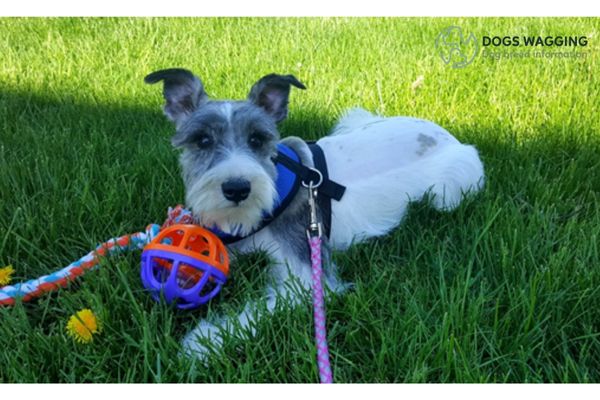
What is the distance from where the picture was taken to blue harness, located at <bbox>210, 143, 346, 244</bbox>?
3020 mm

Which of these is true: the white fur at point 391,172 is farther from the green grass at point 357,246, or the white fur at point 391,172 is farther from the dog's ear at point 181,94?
the dog's ear at point 181,94

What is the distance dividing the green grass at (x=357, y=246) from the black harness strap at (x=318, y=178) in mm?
337

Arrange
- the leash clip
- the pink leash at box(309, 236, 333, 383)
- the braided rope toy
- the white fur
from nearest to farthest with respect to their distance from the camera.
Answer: the pink leash at box(309, 236, 333, 383)
the braided rope toy
the leash clip
the white fur

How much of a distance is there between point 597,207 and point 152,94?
4099mm

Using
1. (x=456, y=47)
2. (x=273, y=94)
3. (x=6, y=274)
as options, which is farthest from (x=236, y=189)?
(x=456, y=47)

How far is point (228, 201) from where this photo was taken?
8.69ft

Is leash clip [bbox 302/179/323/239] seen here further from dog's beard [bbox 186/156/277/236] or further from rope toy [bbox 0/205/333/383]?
dog's beard [bbox 186/156/277/236]

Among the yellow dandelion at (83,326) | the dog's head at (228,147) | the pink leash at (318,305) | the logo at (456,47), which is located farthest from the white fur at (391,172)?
the logo at (456,47)

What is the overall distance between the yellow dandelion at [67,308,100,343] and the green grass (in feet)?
0.15

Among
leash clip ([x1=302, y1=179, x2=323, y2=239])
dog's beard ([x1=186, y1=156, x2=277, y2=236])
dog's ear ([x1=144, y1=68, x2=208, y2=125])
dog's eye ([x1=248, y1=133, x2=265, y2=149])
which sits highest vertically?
dog's ear ([x1=144, y1=68, x2=208, y2=125])

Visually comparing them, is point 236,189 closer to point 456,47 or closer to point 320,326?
point 320,326

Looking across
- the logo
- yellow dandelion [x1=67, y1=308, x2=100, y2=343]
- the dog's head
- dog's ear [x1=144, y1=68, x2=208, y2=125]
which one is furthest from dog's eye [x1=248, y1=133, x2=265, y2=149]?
the logo

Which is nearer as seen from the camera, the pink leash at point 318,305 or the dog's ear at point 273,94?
the pink leash at point 318,305

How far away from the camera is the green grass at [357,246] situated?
2.36 meters
